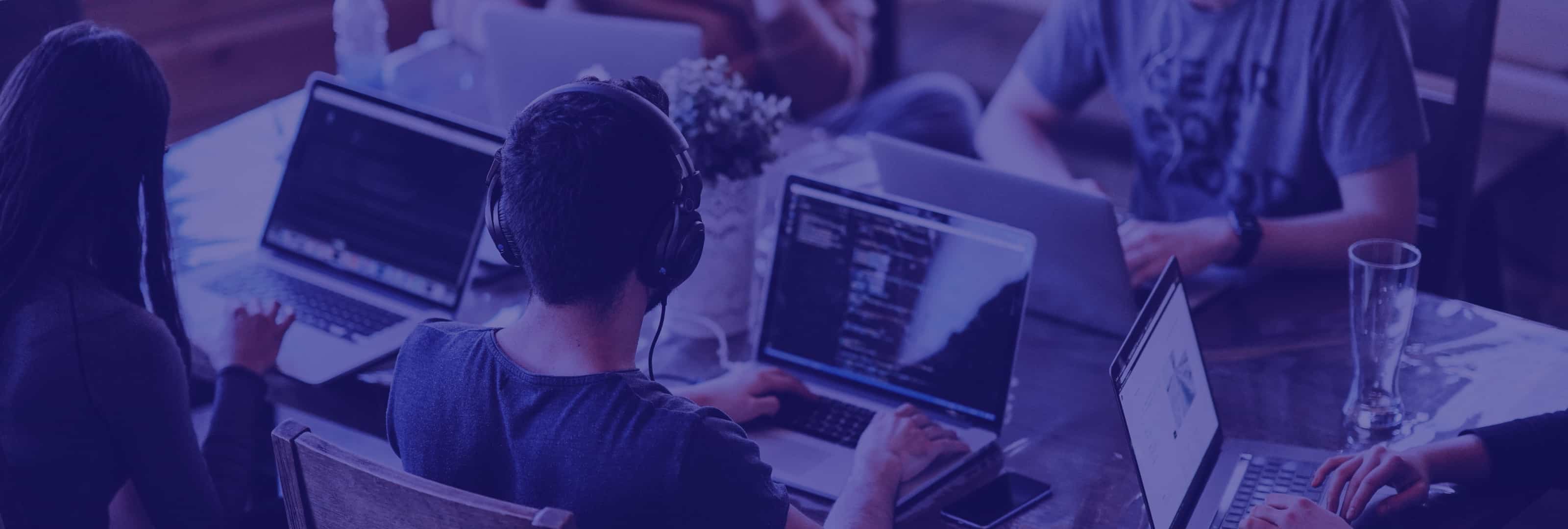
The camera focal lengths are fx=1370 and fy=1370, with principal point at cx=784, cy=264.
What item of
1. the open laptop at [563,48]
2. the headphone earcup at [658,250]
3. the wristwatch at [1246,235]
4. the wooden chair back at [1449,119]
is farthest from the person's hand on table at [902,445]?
the wooden chair back at [1449,119]

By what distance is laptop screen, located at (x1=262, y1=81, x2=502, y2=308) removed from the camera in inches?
71.0

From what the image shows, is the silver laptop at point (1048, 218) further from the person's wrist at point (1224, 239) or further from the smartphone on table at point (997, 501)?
the smartphone on table at point (997, 501)

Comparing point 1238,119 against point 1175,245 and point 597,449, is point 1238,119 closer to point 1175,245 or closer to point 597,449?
point 1175,245

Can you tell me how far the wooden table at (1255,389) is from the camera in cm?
139

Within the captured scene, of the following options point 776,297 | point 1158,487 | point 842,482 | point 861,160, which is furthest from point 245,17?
point 1158,487

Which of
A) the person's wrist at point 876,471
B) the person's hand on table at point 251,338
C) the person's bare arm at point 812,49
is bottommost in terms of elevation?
the person's bare arm at point 812,49

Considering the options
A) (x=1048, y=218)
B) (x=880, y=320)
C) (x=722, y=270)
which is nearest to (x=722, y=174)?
(x=722, y=270)

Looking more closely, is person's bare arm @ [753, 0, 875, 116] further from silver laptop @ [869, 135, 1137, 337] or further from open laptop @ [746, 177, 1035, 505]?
open laptop @ [746, 177, 1035, 505]

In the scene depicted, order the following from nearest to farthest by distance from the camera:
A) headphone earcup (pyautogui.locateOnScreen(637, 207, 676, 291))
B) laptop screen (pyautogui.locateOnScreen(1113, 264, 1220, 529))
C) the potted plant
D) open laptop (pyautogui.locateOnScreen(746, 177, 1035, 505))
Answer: headphone earcup (pyautogui.locateOnScreen(637, 207, 676, 291))
laptop screen (pyautogui.locateOnScreen(1113, 264, 1220, 529))
open laptop (pyautogui.locateOnScreen(746, 177, 1035, 505))
the potted plant

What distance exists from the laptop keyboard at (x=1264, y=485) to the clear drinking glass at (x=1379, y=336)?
13 centimetres

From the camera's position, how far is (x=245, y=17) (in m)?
4.27

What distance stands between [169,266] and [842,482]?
0.83 metres

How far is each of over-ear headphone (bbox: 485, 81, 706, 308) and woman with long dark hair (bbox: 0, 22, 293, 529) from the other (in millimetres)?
500

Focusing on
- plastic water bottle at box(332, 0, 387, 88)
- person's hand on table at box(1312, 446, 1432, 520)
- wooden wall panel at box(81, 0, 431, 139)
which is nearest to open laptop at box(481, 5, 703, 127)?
plastic water bottle at box(332, 0, 387, 88)
